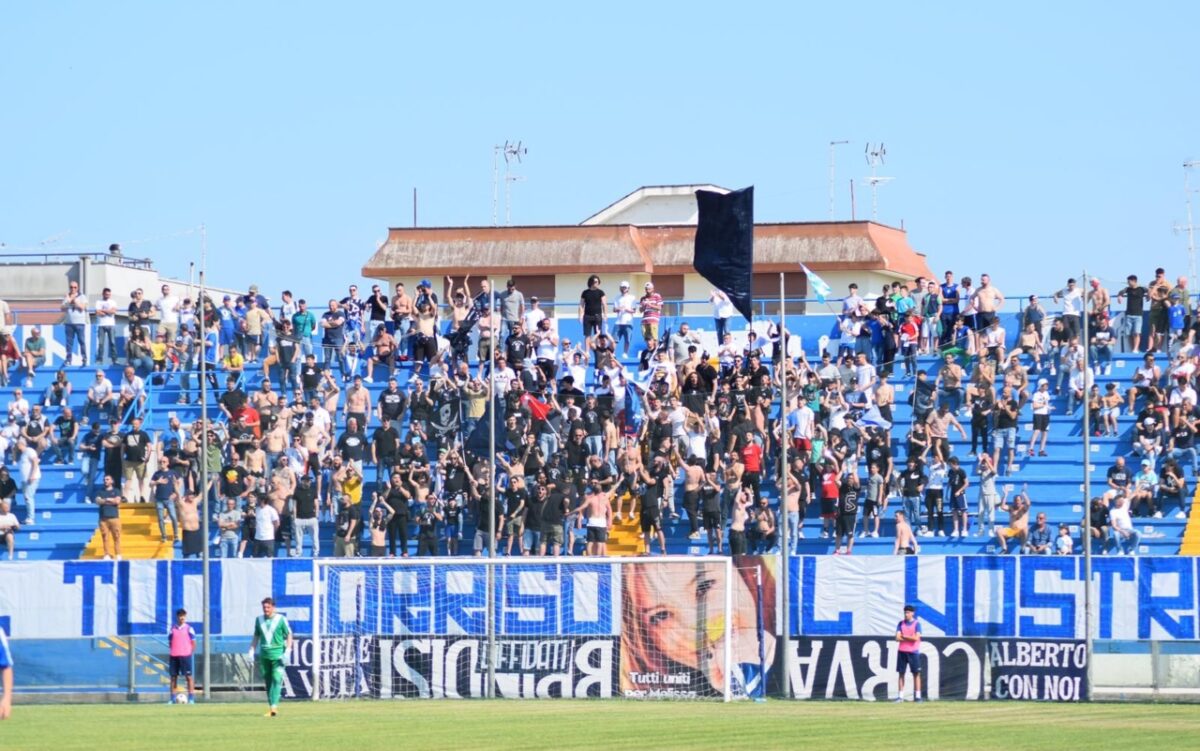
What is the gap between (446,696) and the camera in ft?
106

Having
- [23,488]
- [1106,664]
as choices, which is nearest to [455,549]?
[23,488]

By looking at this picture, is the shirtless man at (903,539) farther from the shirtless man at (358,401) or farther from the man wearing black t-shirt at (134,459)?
the man wearing black t-shirt at (134,459)

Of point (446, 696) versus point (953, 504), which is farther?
point (953, 504)

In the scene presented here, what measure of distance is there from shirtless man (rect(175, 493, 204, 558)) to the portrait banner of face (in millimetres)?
9386

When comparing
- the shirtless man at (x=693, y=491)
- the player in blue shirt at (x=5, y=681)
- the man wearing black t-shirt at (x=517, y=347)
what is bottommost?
the player in blue shirt at (x=5, y=681)

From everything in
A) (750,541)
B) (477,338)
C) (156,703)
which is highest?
(477,338)

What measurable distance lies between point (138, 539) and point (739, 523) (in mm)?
12477

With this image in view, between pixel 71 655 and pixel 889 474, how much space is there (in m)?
15.1

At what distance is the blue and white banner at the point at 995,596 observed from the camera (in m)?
31.3

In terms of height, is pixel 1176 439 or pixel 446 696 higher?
pixel 1176 439

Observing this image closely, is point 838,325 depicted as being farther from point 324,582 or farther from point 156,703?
point 156,703

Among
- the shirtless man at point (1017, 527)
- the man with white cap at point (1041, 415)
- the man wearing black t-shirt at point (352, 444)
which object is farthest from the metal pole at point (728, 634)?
the man wearing black t-shirt at point (352, 444)

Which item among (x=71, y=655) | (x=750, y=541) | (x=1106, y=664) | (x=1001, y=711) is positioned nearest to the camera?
(x=1001, y=711)

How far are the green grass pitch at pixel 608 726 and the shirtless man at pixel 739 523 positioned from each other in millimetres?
6022
